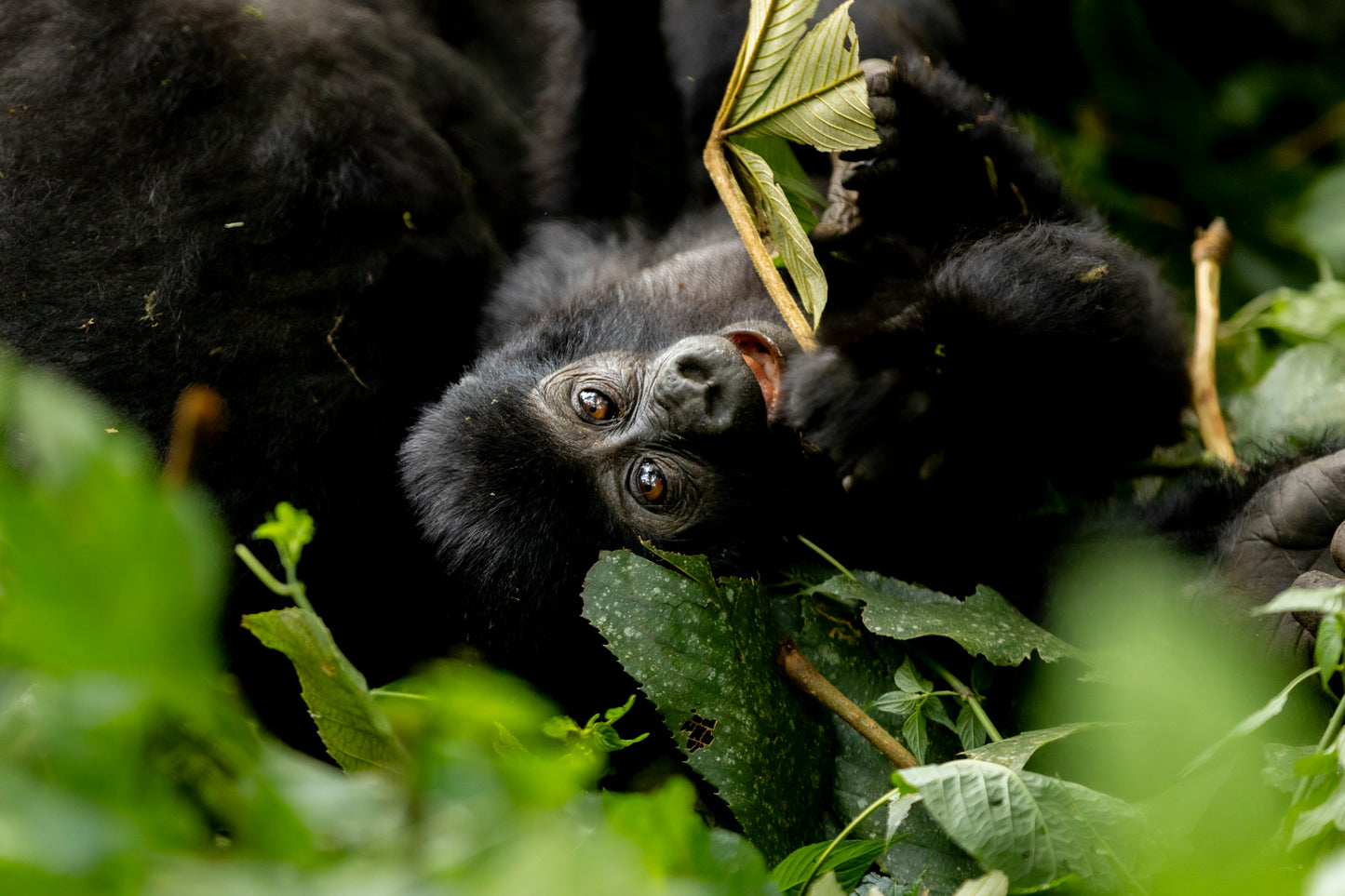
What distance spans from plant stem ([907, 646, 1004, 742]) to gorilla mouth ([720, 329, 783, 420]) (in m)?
0.53

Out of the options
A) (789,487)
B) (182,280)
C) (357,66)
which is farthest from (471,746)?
(357,66)

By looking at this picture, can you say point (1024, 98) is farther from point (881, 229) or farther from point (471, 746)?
point (471, 746)

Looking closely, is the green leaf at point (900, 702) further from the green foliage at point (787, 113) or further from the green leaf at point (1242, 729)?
the green foliage at point (787, 113)

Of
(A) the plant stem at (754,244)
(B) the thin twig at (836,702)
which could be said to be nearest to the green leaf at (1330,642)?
(B) the thin twig at (836,702)

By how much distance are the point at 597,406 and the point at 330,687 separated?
3.09 feet

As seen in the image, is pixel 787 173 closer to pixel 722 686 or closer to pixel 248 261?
pixel 722 686

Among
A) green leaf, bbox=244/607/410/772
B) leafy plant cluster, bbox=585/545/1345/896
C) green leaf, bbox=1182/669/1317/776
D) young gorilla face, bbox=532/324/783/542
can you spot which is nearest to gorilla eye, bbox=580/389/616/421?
young gorilla face, bbox=532/324/783/542

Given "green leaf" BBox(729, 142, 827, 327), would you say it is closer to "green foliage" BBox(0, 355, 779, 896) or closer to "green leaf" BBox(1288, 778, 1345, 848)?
"green leaf" BBox(1288, 778, 1345, 848)

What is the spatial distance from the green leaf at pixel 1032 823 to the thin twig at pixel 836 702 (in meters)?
0.21

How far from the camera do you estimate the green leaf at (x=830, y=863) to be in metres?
1.27

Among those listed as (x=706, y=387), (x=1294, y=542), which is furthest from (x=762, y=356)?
(x=1294, y=542)

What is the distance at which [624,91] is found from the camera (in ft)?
8.62

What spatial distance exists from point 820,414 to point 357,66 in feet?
4.54

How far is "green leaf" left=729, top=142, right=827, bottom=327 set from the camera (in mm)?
1606
